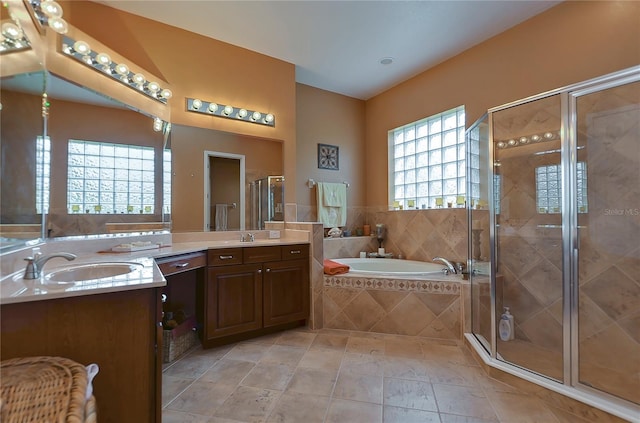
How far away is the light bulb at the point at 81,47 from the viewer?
1.95 m

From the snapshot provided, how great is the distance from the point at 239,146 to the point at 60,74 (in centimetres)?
142

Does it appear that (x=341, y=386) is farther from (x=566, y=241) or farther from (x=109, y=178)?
(x=109, y=178)

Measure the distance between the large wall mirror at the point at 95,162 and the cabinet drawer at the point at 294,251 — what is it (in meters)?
0.61

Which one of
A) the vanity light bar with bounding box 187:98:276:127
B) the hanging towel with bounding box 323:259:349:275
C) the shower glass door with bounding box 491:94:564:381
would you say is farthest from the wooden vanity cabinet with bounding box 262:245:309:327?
the shower glass door with bounding box 491:94:564:381

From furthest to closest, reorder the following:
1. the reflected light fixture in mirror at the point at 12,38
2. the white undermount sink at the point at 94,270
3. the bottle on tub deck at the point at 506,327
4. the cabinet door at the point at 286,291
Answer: the cabinet door at the point at 286,291 → the bottle on tub deck at the point at 506,327 → the white undermount sink at the point at 94,270 → the reflected light fixture in mirror at the point at 12,38

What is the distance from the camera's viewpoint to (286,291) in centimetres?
254

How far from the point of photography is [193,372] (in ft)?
6.32

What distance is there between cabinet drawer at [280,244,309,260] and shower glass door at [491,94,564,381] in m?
1.61

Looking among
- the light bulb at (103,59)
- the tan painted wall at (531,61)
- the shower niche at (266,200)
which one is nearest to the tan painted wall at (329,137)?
the shower niche at (266,200)

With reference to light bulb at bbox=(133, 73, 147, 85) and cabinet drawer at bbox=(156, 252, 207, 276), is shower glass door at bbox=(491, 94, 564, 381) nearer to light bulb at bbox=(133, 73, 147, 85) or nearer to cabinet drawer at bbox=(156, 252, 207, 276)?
cabinet drawer at bbox=(156, 252, 207, 276)

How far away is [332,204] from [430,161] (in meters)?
1.35

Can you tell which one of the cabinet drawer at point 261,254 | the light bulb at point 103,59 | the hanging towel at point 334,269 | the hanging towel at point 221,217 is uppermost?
the light bulb at point 103,59

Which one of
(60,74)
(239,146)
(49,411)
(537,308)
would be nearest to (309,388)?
(49,411)

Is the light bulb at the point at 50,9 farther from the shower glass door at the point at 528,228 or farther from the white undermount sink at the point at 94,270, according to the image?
the shower glass door at the point at 528,228
